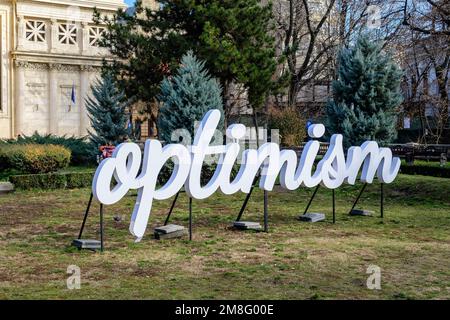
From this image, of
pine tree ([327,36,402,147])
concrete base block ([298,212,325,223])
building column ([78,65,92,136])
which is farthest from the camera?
building column ([78,65,92,136])

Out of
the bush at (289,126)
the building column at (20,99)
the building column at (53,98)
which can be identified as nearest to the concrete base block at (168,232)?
the bush at (289,126)

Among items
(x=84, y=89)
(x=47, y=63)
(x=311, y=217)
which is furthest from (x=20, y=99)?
(x=311, y=217)

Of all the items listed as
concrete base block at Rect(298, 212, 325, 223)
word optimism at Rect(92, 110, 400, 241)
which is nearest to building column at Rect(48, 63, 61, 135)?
concrete base block at Rect(298, 212, 325, 223)

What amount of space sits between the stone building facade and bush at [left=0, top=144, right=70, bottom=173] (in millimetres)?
17584

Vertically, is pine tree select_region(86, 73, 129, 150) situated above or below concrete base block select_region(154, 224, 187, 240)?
above

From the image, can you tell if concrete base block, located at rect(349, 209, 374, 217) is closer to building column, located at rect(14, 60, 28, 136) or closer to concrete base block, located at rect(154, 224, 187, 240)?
concrete base block, located at rect(154, 224, 187, 240)

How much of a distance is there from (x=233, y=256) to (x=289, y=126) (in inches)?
935

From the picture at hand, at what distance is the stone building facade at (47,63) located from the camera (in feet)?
133

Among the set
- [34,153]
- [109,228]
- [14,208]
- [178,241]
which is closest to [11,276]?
[178,241]

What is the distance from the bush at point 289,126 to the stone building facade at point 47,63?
1404 cm

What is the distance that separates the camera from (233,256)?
1035 cm

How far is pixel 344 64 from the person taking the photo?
24.5 meters

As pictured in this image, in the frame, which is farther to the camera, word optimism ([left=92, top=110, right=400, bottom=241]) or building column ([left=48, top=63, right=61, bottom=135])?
building column ([left=48, top=63, right=61, bottom=135])

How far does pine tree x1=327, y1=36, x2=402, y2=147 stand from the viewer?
76.8ft
